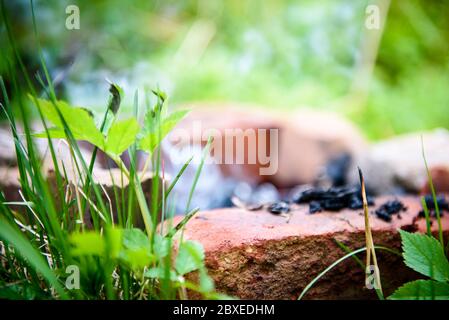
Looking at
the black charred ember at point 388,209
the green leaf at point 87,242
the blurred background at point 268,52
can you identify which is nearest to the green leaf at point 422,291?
the black charred ember at point 388,209

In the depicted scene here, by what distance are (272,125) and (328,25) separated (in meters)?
1.85

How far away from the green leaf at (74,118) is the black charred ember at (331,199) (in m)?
0.66

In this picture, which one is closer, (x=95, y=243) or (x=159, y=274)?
(x=95, y=243)

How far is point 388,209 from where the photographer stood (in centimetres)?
109

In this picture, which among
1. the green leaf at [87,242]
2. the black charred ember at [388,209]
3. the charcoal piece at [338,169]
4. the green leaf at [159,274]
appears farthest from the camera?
the charcoal piece at [338,169]

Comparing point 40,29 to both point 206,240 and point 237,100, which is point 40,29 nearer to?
point 237,100

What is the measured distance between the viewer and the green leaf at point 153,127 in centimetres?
70

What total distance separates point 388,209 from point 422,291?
1.31ft

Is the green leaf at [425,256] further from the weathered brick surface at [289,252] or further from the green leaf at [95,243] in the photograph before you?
the green leaf at [95,243]

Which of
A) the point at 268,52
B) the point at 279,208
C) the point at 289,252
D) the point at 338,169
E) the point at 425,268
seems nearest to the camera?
the point at 425,268

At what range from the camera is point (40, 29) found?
3168mm

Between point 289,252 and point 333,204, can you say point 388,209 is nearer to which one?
point 333,204

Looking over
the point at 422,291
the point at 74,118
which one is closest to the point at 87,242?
the point at 74,118

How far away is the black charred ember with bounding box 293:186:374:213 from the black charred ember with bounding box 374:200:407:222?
0.18 ft
